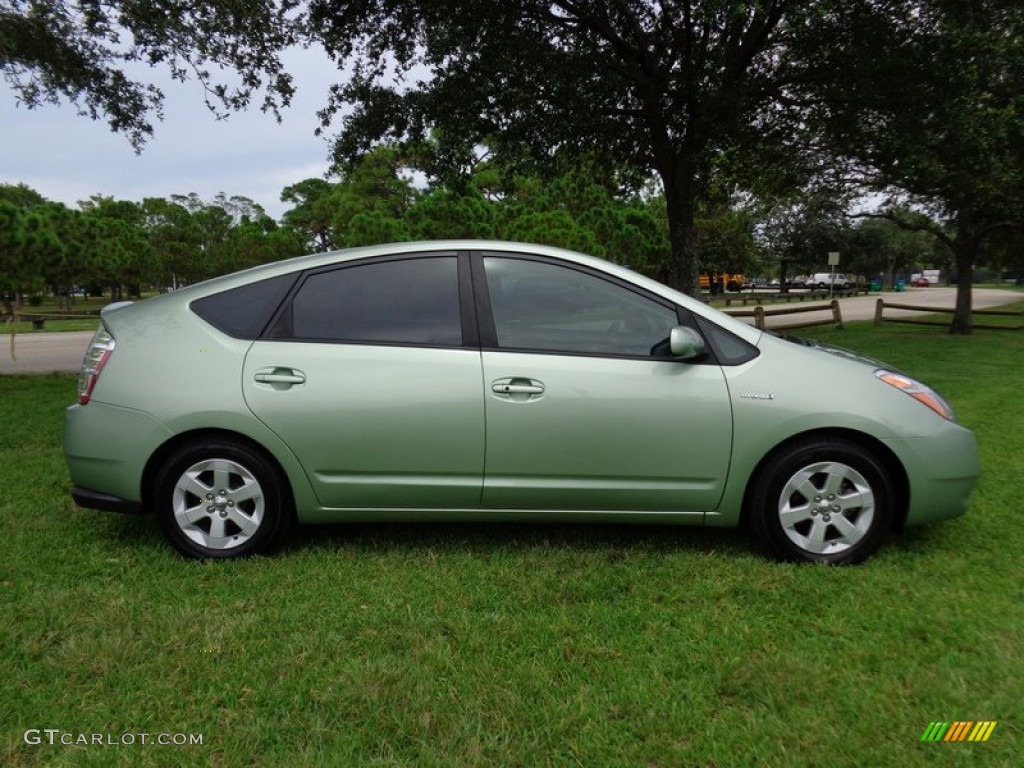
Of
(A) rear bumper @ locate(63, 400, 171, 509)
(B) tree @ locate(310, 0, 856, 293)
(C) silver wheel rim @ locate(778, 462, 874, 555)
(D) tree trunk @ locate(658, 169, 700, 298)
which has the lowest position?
(C) silver wheel rim @ locate(778, 462, 874, 555)

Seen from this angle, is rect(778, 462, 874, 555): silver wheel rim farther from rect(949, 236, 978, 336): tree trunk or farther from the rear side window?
rect(949, 236, 978, 336): tree trunk

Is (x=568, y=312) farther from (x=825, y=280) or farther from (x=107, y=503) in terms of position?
(x=825, y=280)

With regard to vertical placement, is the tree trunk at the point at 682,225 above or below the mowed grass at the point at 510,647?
above

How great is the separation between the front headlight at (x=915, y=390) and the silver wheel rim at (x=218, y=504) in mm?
3186

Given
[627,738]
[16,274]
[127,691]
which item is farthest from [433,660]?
[16,274]

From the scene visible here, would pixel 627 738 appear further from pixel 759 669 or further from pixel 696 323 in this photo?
pixel 696 323

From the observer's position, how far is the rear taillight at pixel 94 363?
11.4ft

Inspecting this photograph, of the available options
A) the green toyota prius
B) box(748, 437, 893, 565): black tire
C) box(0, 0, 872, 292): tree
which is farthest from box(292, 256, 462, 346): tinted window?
box(0, 0, 872, 292): tree

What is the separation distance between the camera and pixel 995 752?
213 centimetres

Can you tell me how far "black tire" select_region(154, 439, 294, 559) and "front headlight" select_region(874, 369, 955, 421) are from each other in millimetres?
3067

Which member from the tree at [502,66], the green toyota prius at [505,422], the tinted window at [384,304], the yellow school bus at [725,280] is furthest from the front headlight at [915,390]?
the yellow school bus at [725,280]

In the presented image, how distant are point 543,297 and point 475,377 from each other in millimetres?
565

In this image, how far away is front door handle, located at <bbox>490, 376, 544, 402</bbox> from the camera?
10.9ft

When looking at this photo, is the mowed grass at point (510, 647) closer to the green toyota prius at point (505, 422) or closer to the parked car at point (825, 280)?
the green toyota prius at point (505, 422)
